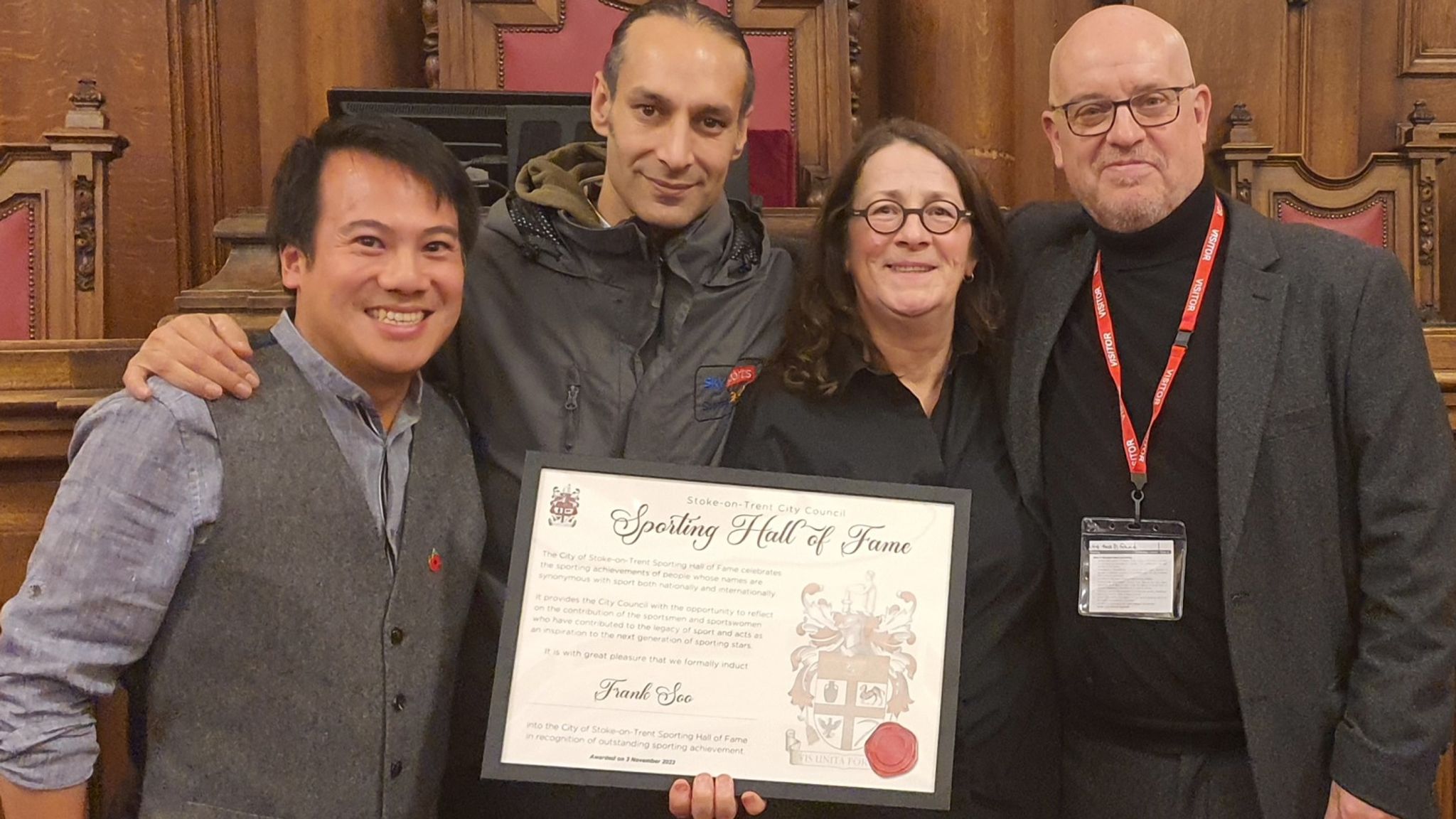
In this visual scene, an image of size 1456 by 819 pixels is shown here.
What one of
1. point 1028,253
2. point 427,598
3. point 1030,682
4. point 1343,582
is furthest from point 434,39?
point 1343,582

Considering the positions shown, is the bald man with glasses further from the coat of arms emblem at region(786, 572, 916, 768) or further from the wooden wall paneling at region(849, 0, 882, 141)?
the wooden wall paneling at region(849, 0, 882, 141)

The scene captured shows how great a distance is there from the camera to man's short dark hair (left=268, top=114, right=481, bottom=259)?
157cm

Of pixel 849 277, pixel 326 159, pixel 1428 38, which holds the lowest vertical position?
pixel 849 277

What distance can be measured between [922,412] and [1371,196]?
8.68 ft

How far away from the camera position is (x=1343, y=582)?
1.76 meters

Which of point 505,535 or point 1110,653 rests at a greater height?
point 505,535

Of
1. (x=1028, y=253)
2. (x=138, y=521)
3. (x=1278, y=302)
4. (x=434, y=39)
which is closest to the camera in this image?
(x=138, y=521)

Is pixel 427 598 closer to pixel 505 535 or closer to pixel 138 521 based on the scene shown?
pixel 505 535

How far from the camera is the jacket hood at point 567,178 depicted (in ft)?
6.10

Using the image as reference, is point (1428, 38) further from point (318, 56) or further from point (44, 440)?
point (44, 440)

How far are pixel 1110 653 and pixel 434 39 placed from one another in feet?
9.04

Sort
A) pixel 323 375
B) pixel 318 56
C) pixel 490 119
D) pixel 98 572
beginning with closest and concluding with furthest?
pixel 98 572
pixel 323 375
pixel 490 119
pixel 318 56

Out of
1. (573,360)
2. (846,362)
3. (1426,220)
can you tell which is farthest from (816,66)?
(573,360)

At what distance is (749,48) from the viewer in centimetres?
353
